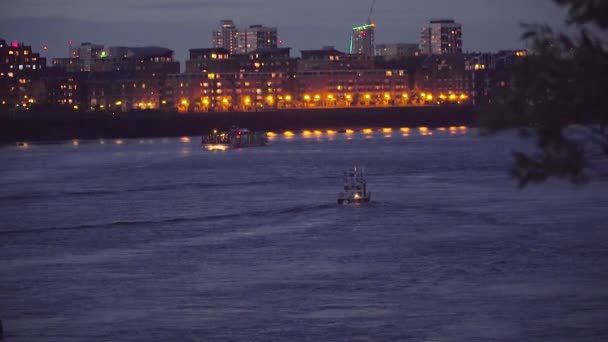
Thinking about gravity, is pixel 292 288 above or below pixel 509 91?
below

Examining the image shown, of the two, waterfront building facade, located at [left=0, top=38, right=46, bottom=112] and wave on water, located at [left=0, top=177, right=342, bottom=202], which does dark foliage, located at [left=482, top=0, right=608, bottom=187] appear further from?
waterfront building facade, located at [left=0, top=38, right=46, bottom=112]

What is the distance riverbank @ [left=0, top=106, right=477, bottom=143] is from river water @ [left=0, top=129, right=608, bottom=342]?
173 ft

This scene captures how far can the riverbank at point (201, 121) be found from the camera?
92125mm

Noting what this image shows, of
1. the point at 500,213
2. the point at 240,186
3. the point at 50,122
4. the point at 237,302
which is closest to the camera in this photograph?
the point at 237,302

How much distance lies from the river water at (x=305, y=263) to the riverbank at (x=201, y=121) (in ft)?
173

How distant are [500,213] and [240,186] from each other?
45.8 feet

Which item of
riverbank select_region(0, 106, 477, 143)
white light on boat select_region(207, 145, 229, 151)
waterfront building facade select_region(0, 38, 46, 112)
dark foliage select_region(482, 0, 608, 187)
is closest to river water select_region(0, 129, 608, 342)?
dark foliage select_region(482, 0, 608, 187)

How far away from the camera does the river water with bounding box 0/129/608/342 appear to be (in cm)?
1396

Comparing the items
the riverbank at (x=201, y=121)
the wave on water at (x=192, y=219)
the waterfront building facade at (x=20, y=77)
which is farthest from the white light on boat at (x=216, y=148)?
the wave on water at (x=192, y=219)

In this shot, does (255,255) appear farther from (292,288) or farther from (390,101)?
(390,101)

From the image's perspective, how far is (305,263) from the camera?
1922 centimetres

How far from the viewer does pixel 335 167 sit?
167 ft

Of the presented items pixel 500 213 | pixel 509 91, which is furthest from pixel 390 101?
pixel 509 91

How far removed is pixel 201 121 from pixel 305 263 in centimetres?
8729
